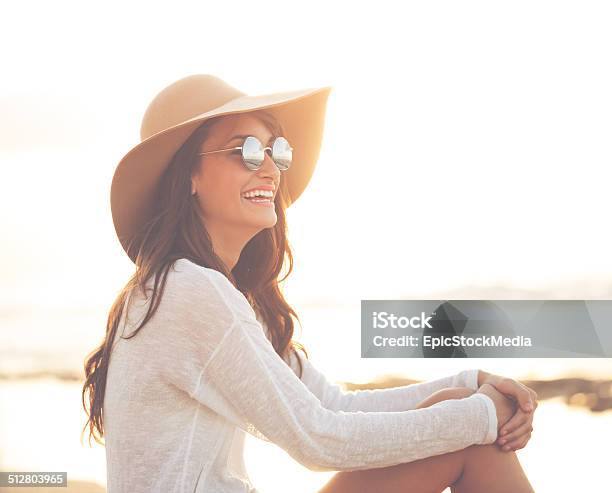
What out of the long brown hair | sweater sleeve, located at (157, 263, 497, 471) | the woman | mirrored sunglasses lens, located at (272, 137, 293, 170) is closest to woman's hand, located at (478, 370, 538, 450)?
the woman

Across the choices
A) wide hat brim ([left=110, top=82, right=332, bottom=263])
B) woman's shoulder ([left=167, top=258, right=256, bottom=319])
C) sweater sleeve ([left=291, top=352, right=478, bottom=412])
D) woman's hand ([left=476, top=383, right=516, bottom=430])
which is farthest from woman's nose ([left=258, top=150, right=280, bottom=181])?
woman's hand ([left=476, top=383, right=516, bottom=430])

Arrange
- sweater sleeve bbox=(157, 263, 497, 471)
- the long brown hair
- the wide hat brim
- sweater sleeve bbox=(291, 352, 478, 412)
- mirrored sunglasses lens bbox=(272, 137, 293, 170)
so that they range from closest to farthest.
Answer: sweater sleeve bbox=(157, 263, 497, 471), the long brown hair, the wide hat brim, mirrored sunglasses lens bbox=(272, 137, 293, 170), sweater sleeve bbox=(291, 352, 478, 412)

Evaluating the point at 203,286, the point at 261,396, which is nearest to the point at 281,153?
the point at 203,286

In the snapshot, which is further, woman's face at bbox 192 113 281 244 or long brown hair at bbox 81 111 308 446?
woman's face at bbox 192 113 281 244

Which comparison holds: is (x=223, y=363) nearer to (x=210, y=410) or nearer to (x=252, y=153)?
(x=210, y=410)

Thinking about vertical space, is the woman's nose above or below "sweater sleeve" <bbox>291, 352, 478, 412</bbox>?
above

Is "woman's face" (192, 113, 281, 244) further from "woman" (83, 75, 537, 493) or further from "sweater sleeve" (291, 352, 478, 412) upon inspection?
"sweater sleeve" (291, 352, 478, 412)

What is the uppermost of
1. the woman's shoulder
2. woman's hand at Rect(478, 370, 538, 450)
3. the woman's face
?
the woman's face

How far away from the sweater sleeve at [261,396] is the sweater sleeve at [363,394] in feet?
1.39

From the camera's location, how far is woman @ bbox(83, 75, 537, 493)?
1511 mm

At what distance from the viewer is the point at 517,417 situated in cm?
171

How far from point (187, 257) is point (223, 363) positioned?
0.24 meters

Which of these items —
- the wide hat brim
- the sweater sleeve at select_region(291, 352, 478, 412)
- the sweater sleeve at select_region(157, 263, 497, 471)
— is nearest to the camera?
the sweater sleeve at select_region(157, 263, 497, 471)

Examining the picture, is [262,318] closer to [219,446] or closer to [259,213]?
[259,213]
